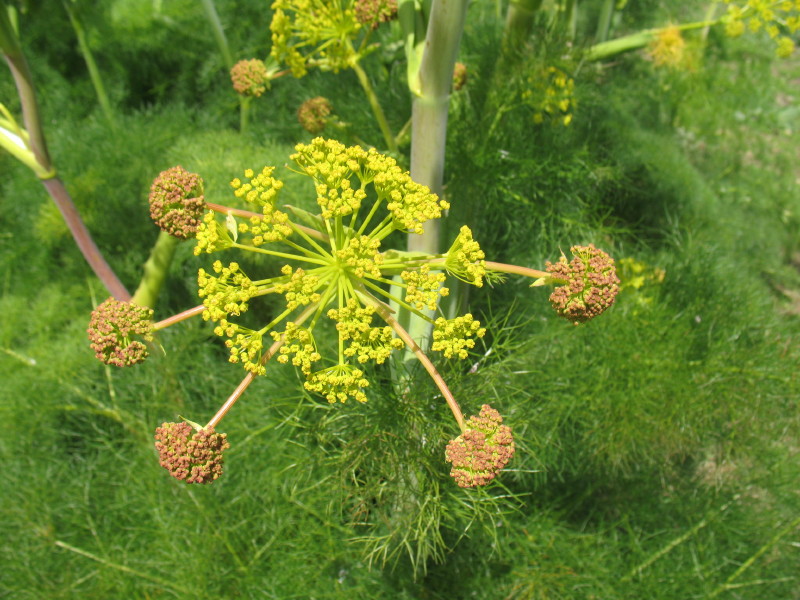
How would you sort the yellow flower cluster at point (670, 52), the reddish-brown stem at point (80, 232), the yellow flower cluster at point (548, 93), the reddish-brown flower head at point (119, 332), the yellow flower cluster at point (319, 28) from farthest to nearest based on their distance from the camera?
the yellow flower cluster at point (670, 52) → the yellow flower cluster at point (548, 93) → the reddish-brown stem at point (80, 232) → the yellow flower cluster at point (319, 28) → the reddish-brown flower head at point (119, 332)

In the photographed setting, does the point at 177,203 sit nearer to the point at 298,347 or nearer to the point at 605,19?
the point at 298,347

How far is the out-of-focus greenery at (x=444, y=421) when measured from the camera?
7.26ft

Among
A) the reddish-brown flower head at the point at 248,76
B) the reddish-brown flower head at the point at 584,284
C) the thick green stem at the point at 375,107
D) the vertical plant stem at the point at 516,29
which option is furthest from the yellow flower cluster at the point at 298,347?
the vertical plant stem at the point at 516,29

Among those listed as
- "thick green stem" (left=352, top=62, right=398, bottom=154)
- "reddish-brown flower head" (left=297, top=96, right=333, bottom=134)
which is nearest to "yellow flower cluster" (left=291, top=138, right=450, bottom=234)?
"thick green stem" (left=352, top=62, right=398, bottom=154)

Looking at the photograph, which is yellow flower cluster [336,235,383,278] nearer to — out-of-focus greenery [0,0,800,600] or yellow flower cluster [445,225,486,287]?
yellow flower cluster [445,225,486,287]

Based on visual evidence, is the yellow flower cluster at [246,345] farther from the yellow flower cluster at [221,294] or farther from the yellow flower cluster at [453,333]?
→ the yellow flower cluster at [453,333]

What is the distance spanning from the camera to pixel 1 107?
199cm

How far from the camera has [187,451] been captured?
136cm

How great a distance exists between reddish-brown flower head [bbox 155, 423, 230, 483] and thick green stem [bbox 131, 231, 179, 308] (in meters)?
1.00

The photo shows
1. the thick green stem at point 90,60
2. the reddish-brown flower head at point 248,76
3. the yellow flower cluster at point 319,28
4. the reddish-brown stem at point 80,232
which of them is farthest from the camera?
the thick green stem at point 90,60

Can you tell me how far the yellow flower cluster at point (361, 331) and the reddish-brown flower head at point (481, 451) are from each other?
247 mm

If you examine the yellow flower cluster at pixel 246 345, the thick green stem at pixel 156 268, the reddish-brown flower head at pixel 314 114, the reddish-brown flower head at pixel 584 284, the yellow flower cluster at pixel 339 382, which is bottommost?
the thick green stem at pixel 156 268

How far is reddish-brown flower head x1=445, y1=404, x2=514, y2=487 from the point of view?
1351 millimetres

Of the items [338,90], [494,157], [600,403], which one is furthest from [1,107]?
[600,403]
